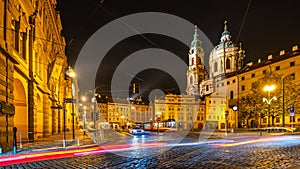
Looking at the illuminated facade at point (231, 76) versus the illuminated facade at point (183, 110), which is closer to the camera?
the illuminated facade at point (231, 76)

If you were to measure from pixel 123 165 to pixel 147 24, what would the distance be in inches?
648

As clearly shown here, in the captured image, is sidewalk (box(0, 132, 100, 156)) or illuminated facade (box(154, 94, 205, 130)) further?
illuminated facade (box(154, 94, 205, 130))

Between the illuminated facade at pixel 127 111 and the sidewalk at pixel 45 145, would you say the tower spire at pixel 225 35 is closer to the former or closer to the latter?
the illuminated facade at pixel 127 111

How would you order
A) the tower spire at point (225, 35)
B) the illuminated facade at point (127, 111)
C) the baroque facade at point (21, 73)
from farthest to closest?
the illuminated facade at point (127, 111) < the tower spire at point (225, 35) < the baroque facade at point (21, 73)

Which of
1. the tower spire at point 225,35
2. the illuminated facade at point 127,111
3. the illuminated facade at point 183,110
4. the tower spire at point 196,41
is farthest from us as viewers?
the illuminated facade at point 127,111

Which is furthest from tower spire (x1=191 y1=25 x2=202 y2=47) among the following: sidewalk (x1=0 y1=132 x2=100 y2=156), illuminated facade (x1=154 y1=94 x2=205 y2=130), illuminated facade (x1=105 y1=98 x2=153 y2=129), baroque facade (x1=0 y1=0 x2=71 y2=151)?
sidewalk (x1=0 y1=132 x2=100 y2=156)

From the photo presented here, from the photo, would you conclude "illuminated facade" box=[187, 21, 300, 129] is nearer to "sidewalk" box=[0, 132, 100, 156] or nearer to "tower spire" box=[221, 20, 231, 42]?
"tower spire" box=[221, 20, 231, 42]

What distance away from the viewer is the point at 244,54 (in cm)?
11338

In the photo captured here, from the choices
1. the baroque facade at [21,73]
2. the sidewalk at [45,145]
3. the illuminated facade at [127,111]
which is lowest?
the illuminated facade at [127,111]

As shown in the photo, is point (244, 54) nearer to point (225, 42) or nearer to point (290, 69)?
point (225, 42)

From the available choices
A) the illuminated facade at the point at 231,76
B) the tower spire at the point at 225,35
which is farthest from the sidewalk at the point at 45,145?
the tower spire at the point at 225,35

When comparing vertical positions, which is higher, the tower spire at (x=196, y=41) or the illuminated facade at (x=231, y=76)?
the tower spire at (x=196, y=41)

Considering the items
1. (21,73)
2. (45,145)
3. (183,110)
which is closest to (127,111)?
(183,110)

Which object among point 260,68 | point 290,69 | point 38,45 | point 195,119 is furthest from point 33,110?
point 195,119
